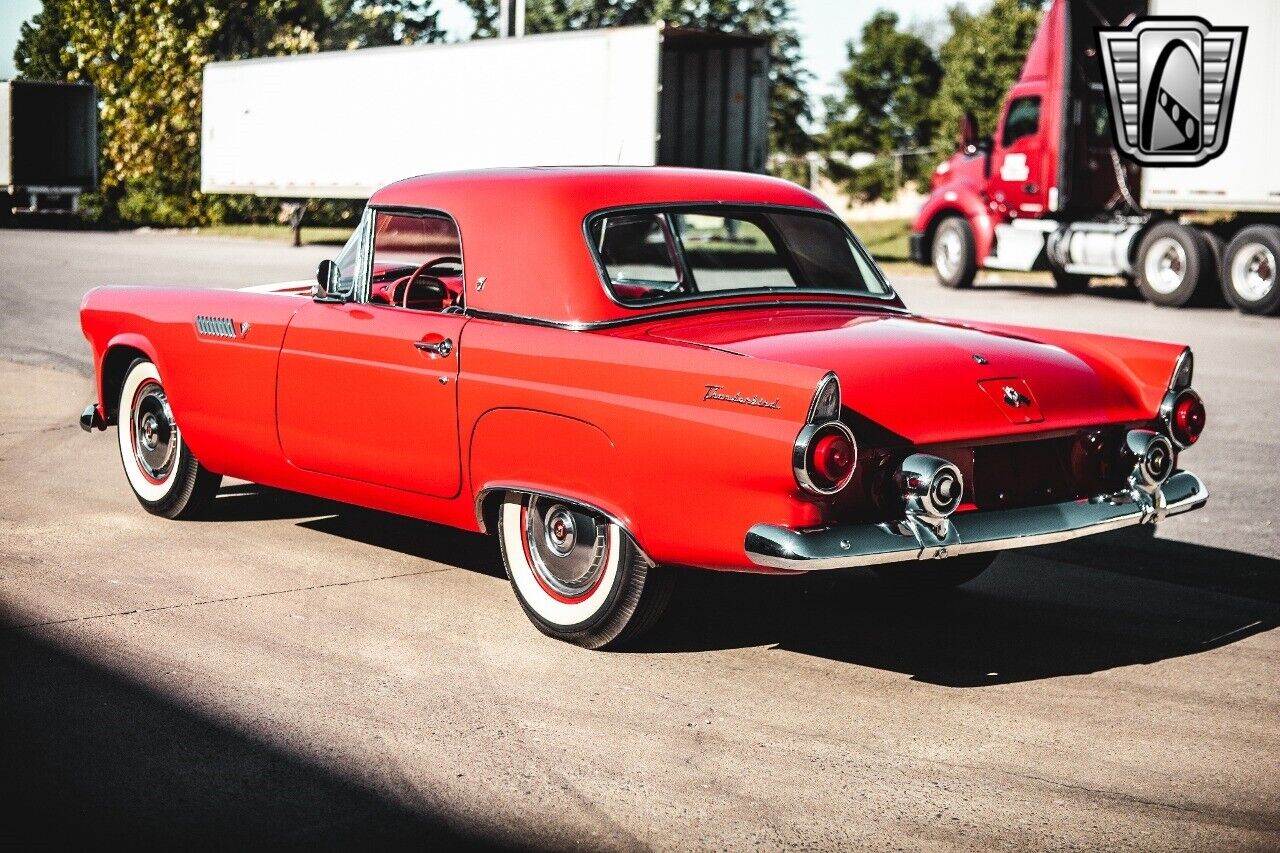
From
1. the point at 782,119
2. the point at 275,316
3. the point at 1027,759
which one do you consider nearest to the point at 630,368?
the point at 1027,759

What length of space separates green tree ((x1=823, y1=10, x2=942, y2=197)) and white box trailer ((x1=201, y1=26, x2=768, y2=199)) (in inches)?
1110

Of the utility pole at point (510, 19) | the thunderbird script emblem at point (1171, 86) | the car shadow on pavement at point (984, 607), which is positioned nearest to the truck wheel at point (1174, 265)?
the thunderbird script emblem at point (1171, 86)

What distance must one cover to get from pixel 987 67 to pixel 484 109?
69.3 ft

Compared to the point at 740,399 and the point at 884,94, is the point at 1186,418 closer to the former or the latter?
the point at 740,399

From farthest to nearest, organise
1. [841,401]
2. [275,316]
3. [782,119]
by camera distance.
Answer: [782,119] → [275,316] → [841,401]

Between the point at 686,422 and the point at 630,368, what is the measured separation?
0.30m

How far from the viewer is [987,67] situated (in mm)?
45312

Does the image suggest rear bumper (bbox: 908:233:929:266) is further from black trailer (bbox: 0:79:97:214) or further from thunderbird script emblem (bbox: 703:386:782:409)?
black trailer (bbox: 0:79:97:214)

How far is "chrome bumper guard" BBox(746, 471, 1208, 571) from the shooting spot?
445cm

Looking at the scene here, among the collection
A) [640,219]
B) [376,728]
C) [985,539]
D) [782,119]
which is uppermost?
[782,119]

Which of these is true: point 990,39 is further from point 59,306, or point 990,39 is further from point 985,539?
point 985,539

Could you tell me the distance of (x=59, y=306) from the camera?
17.2 meters

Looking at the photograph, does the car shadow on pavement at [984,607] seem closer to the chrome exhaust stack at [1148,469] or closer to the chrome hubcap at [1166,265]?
the chrome exhaust stack at [1148,469]

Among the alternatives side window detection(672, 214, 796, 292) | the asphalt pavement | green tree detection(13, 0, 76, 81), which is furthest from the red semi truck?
green tree detection(13, 0, 76, 81)
